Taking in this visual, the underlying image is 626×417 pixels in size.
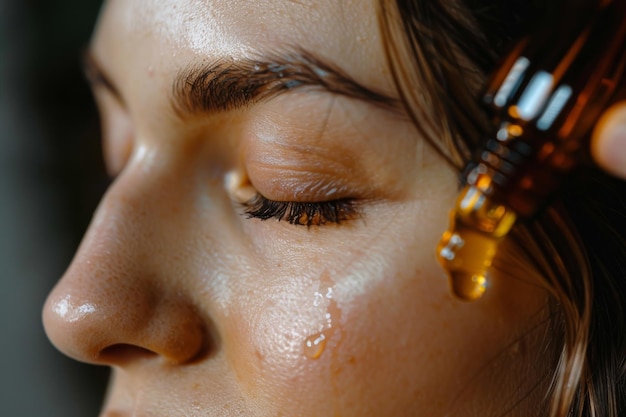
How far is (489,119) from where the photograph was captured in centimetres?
57

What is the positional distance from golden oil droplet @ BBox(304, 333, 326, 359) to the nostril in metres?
0.17

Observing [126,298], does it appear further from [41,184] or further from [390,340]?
[41,184]

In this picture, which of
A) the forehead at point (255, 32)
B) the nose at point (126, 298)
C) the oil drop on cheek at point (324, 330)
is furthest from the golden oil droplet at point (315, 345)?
the forehead at point (255, 32)

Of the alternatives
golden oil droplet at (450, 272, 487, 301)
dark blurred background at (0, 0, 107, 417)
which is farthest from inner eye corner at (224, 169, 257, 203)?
dark blurred background at (0, 0, 107, 417)

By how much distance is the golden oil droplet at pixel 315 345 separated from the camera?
583 mm

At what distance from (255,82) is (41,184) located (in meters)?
1.05

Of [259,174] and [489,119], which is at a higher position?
[489,119]

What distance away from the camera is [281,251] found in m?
0.63

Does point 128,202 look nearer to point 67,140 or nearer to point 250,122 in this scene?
point 250,122

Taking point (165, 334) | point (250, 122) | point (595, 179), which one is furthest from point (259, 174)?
point (595, 179)

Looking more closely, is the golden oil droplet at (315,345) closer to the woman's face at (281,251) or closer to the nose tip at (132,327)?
the woman's face at (281,251)

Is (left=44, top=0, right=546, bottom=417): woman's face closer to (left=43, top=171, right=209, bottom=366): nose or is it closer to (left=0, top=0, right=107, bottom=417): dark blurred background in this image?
(left=43, top=171, right=209, bottom=366): nose

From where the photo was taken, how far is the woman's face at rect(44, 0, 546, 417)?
0.58 m

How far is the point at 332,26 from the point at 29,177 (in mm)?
1106
